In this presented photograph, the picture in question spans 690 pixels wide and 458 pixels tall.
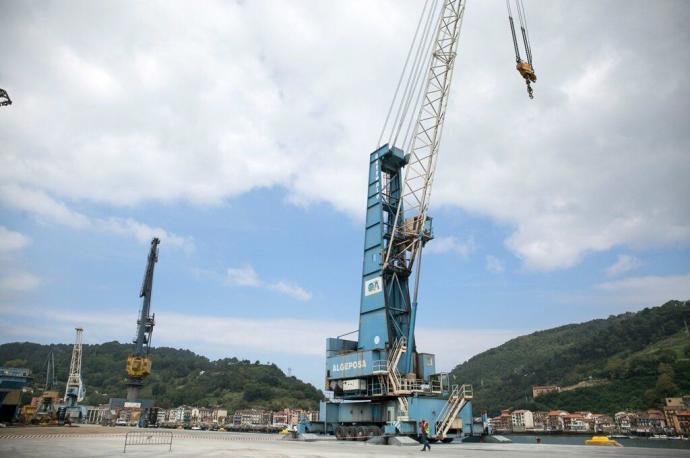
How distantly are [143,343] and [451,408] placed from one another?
182 feet

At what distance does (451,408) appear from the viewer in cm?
3006

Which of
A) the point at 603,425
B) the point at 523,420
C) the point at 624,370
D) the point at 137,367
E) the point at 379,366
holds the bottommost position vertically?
the point at 523,420

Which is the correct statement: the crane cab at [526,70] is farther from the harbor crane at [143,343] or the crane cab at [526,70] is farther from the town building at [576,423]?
the town building at [576,423]

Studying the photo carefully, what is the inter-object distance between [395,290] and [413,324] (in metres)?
3.59

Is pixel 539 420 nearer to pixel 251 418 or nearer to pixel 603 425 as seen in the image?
pixel 603 425

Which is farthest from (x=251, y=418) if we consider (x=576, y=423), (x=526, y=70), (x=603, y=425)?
(x=526, y=70)

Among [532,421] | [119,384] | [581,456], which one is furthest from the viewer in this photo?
[119,384]

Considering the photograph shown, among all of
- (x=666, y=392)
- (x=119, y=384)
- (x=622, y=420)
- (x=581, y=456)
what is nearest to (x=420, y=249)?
(x=581, y=456)

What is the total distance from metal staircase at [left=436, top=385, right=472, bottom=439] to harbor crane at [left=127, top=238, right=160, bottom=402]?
51.3m

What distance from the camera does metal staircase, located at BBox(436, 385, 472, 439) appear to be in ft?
95.7

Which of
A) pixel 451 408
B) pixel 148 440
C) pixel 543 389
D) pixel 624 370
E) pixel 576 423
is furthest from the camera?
pixel 543 389

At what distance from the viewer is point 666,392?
406 ft

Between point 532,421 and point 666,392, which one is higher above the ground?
point 666,392

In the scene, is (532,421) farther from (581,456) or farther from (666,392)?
(581,456)
